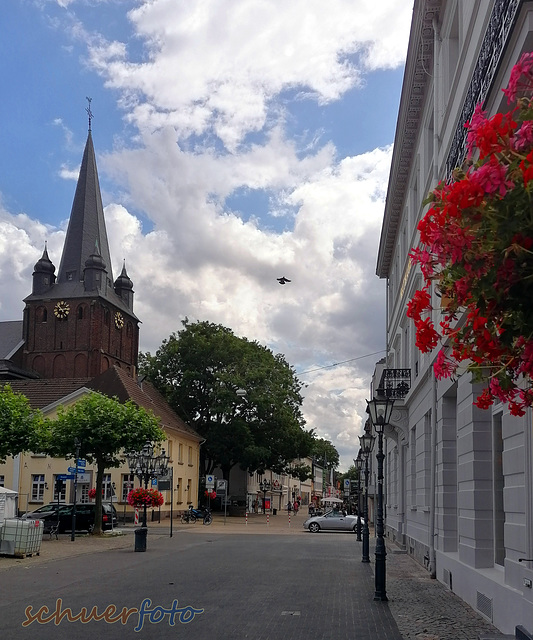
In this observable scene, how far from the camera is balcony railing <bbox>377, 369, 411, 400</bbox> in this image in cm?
2633

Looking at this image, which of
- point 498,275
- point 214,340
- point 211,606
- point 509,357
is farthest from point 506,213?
point 214,340

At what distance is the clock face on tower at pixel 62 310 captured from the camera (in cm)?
8456

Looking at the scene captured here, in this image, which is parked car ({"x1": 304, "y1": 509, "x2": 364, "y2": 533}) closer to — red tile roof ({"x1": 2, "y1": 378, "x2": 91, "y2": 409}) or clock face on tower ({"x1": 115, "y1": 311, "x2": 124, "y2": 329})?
red tile roof ({"x1": 2, "y1": 378, "x2": 91, "y2": 409})

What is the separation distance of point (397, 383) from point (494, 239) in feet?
75.5

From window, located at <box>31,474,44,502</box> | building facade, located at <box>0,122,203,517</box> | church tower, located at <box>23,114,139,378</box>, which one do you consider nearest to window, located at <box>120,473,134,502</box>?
window, located at <box>31,474,44,502</box>

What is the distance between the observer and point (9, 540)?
2245 cm

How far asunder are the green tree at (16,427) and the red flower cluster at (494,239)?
1086 inches

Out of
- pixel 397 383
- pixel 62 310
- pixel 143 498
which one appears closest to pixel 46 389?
pixel 62 310

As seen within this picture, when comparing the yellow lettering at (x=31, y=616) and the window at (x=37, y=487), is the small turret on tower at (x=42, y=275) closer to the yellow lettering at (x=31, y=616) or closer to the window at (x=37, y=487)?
the window at (x=37, y=487)

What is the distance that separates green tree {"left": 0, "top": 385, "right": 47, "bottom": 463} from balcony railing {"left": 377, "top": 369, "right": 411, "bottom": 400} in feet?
43.7

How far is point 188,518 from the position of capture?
54.8 metres

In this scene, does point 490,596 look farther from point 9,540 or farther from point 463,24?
point 9,540

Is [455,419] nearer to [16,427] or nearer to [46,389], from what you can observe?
[16,427]

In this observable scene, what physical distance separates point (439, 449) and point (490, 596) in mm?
6011
